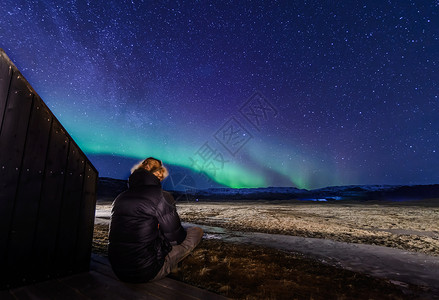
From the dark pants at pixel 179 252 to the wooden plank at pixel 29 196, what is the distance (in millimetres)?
1384

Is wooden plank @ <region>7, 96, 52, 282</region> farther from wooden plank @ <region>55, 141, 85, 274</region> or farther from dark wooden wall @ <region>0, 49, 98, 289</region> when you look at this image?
wooden plank @ <region>55, 141, 85, 274</region>

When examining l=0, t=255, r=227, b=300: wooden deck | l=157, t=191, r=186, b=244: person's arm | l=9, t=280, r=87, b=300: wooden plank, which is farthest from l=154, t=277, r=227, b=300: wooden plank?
l=9, t=280, r=87, b=300: wooden plank

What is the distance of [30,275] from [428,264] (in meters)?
6.45

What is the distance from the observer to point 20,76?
2383 mm

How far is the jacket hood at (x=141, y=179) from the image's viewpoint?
94.0 inches

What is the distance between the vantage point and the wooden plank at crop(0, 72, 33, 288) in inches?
84.7

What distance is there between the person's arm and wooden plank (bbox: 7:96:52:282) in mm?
1360

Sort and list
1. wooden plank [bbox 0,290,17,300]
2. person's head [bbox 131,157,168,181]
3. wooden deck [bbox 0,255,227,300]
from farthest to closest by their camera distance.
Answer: person's head [bbox 131,157,168,181], wooden deck [bbox 0,255,227,300], wooden plank [bbox 0,290,17,300]

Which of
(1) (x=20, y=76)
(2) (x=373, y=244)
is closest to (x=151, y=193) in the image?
(1) (x=20, y=76)

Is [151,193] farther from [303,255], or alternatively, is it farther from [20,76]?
[303,255]

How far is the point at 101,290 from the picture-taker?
90.5 inches

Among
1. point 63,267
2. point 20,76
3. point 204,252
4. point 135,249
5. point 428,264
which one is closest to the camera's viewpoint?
point 135,249

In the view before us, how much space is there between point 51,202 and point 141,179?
3.71ft

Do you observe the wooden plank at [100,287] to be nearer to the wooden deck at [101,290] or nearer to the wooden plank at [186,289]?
the wooden deck at [101,290]
